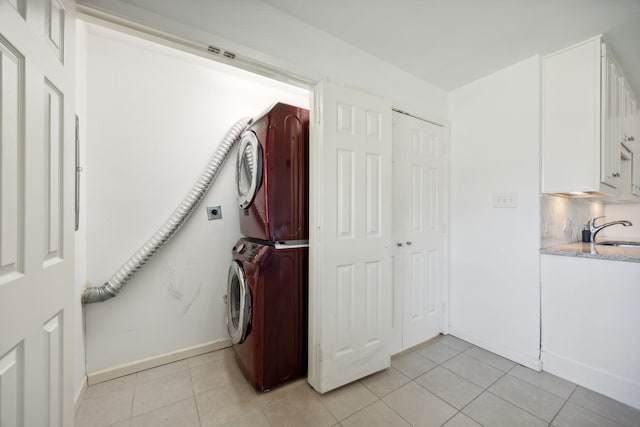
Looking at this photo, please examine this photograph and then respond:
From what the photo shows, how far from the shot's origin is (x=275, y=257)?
169 cm

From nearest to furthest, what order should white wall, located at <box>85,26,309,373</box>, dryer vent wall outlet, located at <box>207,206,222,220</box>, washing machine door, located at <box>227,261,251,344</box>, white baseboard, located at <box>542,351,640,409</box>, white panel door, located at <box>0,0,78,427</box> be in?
white panel door, located at <box>0,0,78,427</box>, white baseboard, located at <box>542,351,640,409</box>, washing machine door, located at <box>227,261,251,344</box>, white wall, located at <box>85,26,309,373</box>, dryer vent wall outlet, located at <box>207,206,222,220</box>

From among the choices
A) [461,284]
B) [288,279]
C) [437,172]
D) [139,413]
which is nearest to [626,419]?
[461,284]

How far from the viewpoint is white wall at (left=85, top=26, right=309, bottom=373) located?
6.04ft

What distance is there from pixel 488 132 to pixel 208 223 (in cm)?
268

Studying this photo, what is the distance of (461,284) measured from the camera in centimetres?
248

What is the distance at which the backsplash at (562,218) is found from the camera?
2.13m

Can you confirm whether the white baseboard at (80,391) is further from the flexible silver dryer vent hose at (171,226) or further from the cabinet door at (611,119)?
the cabinet door at (611,119)

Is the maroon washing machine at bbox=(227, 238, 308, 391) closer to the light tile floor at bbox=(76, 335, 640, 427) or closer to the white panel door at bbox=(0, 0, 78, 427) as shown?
the light tile floor at bbox=(76, 335, 640, 427)

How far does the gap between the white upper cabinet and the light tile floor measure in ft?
4.77

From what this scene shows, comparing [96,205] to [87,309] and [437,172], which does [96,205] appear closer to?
[87,309]

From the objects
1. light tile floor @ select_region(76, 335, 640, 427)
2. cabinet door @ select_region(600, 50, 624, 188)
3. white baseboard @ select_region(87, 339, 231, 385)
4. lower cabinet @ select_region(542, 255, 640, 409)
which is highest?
cabinet door @ select_region(600, 50, 624, 188)

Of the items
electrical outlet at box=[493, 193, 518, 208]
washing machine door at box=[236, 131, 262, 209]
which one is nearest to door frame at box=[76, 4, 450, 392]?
washing machine door at box=[236, 131, 262, 209]

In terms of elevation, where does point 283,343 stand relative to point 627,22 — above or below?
below

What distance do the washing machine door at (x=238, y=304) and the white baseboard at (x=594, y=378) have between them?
2288 mm
